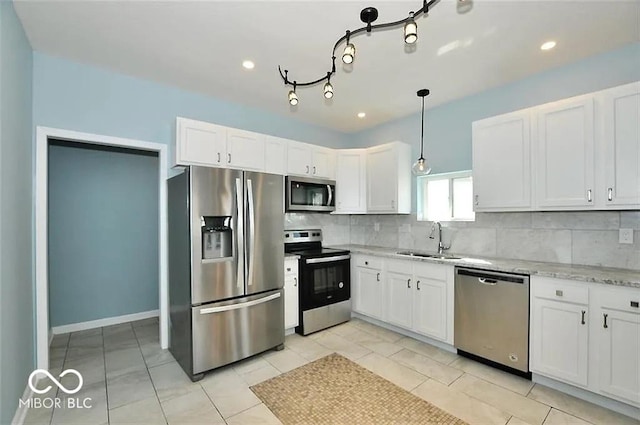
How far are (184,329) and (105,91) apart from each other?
2.40m

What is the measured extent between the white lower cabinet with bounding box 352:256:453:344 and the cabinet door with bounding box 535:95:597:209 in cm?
112

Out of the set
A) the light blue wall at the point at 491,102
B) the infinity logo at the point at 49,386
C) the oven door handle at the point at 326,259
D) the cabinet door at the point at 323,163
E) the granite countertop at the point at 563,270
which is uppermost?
the light blue wall at the point at 491,102

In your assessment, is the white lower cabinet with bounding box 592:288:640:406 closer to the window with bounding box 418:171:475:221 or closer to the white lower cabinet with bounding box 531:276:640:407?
the white lower cabinet with bounding box 531:276:640:407

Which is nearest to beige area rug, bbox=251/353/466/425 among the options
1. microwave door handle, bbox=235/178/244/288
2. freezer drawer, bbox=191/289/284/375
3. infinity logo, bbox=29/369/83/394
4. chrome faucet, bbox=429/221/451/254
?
freezer drawer, bbox=191/289/284/375

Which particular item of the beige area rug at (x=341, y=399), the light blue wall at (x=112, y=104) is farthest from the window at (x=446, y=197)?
the light blue wall at (x=112, y=104)

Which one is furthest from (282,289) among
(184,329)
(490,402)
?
(490,402)

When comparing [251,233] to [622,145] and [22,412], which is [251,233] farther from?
[622,145]

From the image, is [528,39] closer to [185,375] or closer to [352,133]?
[352,133]

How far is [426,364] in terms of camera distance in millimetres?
2732

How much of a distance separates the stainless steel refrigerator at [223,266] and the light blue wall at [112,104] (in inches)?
28.9

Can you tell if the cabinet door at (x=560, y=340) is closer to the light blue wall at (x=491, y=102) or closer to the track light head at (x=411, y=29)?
the light blue wall at (x=491, y=102)

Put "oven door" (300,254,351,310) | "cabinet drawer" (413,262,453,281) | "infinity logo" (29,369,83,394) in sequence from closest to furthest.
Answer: "infinity logo" (29,369,83,394) < "cabinet drawer" (413,262,453,281) < "oven door" (300,254,351,310)

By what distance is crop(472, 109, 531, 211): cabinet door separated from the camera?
267 centimetres

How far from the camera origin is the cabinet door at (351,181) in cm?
415
